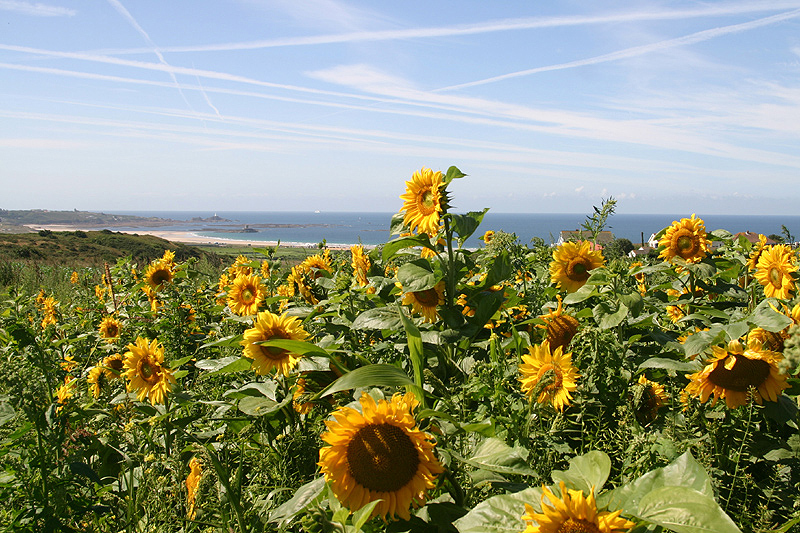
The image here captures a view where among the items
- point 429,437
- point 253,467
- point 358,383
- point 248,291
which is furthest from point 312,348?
point 248,291

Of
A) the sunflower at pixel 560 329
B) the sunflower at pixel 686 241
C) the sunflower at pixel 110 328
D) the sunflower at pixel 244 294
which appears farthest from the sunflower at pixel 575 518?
the sunflower at pixel 110 328

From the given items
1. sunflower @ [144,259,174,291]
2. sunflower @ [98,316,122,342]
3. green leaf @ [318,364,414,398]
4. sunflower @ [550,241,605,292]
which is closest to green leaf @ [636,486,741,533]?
green leaf @ [318,364,414,398]

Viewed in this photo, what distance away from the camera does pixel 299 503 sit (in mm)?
1357

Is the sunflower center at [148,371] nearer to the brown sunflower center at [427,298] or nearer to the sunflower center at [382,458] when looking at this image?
the brown sunflower center at [427,298]

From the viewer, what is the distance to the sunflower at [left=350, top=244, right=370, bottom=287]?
3.65m

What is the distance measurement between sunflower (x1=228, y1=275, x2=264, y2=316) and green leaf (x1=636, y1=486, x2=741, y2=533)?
284 cm

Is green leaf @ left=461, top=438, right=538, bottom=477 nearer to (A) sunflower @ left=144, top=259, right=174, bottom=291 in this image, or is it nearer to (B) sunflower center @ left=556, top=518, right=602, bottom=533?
(B) sunflower center @ left=556, top=518, right=602, bottom=533

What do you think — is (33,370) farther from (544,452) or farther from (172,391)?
(544,452)

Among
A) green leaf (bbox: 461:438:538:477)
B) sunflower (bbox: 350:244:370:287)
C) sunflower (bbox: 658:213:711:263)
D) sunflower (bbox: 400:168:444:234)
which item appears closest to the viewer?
green leaf (bbox: 461:438:538:477)

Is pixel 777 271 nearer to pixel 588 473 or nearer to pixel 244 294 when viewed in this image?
pixel 588 473

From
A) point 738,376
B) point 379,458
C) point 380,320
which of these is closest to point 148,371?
point 380,320

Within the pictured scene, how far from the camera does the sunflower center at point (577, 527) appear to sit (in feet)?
3.27

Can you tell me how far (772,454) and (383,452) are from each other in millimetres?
1338

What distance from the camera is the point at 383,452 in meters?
1.29
